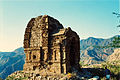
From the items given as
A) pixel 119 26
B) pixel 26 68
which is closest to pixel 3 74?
pixel 26 68

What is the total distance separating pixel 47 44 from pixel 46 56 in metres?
1.25

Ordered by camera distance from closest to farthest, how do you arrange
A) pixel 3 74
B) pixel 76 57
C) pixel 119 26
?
pixel 119 26 < pixel 76 57 < pixel 3 74

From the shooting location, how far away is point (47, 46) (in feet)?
42.2

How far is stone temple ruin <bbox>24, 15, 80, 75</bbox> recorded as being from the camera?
40.3ft

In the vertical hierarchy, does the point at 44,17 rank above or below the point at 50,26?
above

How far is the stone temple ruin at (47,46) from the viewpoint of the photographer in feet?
40.3

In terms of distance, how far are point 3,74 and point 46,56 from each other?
7456 cm

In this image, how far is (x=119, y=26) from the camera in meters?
6.38

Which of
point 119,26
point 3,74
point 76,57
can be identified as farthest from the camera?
point 3,74

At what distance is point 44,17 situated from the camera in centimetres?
1362

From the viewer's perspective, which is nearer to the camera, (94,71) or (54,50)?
(54,50)

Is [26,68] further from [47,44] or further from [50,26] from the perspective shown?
[50,26]

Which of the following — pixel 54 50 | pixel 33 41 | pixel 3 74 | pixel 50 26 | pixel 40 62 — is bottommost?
pixel 3 74

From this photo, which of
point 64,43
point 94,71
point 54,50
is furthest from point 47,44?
point 94,71
